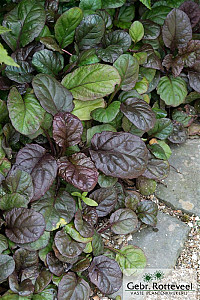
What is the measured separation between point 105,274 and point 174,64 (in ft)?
5.26

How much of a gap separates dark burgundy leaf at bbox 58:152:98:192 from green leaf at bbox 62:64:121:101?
38 centimetres

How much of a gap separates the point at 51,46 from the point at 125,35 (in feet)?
1.76

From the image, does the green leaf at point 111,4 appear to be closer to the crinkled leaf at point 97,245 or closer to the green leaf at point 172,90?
the green leaf at point 172,90

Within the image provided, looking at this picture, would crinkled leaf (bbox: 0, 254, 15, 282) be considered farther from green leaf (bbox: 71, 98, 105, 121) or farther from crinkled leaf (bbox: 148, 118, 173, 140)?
crinkled leaf (bbox: 148, 118, 173, 140)

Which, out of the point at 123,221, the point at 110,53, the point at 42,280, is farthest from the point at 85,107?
the point at 42,280

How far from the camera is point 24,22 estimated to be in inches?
93.2

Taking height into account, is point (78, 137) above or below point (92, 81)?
below

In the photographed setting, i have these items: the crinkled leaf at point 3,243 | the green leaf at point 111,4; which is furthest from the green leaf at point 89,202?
the green leaf at point 111,4

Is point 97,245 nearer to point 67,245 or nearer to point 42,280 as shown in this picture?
point 67,245

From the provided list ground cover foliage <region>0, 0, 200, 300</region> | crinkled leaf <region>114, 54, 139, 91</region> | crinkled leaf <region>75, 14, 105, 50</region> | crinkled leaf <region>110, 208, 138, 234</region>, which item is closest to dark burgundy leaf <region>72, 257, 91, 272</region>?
ground cover foliage <region>0, 0, 200, 300</region>

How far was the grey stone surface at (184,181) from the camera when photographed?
8.20ft

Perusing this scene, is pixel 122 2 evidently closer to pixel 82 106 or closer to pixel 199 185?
pixel 82 106

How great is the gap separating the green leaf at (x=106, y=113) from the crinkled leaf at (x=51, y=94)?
173 millimetres

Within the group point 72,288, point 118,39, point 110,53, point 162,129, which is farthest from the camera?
point 162,129
